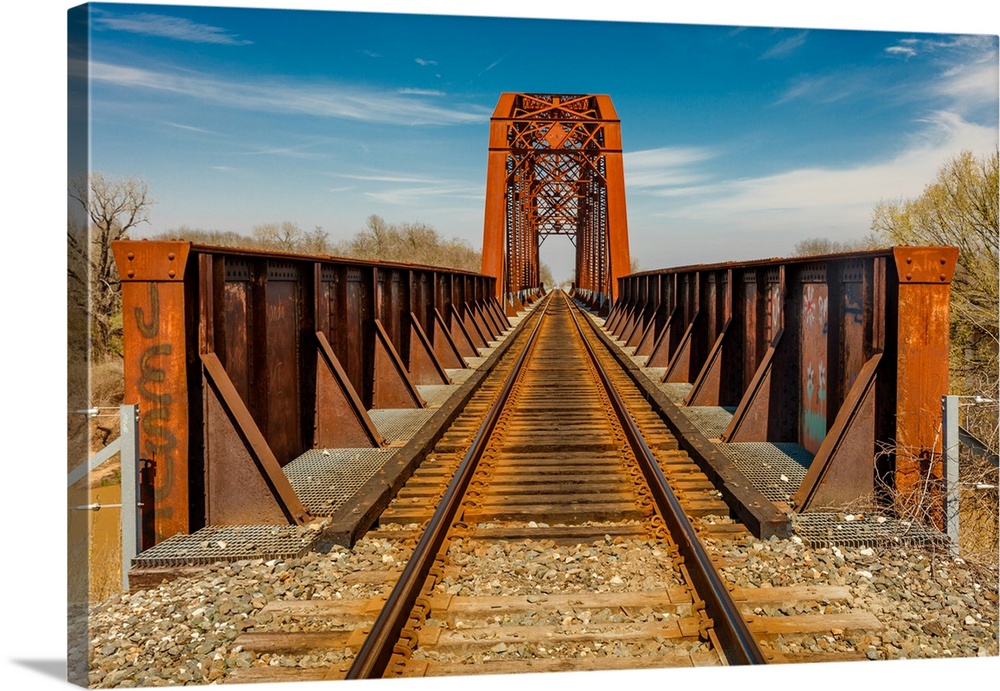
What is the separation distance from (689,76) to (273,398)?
370cm

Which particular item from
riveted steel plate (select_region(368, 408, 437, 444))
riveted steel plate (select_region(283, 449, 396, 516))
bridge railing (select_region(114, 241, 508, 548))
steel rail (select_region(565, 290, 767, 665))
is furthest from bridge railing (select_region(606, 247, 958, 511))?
bridge railing (select_region(114, 241, 508, 548))

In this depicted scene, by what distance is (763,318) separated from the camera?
6809mm

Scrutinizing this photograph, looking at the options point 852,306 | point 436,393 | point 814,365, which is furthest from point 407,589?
point 436,393

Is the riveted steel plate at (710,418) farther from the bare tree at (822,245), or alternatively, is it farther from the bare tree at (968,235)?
the bare tree at (968,235)

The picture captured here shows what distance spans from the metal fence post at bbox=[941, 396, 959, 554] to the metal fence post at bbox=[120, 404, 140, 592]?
165 inches

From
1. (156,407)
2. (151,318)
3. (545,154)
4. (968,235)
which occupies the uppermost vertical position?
(545,154)

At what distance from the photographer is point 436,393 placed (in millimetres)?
8758

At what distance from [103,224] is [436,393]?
12.6 ft

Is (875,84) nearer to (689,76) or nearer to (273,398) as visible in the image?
(689,76)

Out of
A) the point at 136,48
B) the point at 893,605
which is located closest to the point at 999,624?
the point at 893,605

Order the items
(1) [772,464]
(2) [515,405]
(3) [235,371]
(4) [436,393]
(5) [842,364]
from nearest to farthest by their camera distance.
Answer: (3) [235,371] < (5) [842,364] < (1) [772,464] < (2) [515,405] < (4) [436,393]

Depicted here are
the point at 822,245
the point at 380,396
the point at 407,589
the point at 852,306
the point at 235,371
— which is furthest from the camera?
the point at 380,396

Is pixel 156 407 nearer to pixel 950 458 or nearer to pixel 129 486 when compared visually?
pixel 129 486

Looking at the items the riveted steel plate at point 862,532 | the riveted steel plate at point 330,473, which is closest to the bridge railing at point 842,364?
the riveted steel plate at point 862,532
